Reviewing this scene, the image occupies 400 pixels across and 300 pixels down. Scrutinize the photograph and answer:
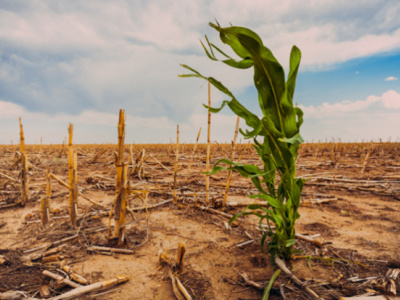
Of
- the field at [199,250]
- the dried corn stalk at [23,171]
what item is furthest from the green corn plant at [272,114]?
the dried corn stalk at [23,171]

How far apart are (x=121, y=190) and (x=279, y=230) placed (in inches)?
68.2

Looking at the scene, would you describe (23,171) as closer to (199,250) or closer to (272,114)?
(199,250)

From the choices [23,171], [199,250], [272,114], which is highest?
[272,114]

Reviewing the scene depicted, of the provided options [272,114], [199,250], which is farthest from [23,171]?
[272,114]

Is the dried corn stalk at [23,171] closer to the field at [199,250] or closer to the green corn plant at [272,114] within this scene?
the field at [199,250]

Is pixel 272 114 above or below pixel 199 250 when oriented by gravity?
above

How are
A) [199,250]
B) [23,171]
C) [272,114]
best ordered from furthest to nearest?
[23,171] < [199,250] < [272,114]

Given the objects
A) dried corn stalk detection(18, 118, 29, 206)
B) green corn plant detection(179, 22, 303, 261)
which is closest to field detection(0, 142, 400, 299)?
dried corn stalk detection(18, 118, 29, 206)

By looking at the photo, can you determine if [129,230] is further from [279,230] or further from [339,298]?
[339,298]

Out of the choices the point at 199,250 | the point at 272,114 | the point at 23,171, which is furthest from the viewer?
the point at 23,171

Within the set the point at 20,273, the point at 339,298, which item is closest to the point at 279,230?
the point at 339,298

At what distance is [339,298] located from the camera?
1813mm

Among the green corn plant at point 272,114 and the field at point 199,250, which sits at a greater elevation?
the green corn plant at point 272,114

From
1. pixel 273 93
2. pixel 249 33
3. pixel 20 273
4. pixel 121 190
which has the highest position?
pixel 249 33
